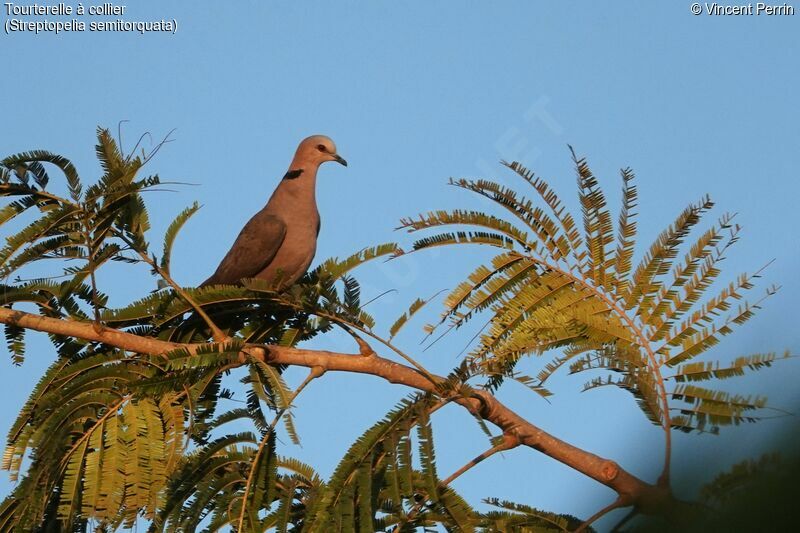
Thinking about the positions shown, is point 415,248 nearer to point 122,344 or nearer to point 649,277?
point 649,277

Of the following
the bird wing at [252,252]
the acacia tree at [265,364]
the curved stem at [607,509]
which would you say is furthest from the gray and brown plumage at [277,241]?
the curved stem at [607,509]

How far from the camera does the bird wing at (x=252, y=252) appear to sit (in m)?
8.38

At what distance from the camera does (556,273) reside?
446cm

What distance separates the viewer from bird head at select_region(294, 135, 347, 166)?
962 centimetres

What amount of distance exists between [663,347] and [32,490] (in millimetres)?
2924

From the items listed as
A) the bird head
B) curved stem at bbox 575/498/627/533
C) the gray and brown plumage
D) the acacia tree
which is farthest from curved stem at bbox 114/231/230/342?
the bird head

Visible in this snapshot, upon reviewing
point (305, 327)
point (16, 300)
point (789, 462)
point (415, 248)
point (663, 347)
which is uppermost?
point (16, 300)

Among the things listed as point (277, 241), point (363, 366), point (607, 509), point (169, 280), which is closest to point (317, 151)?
point (277, 241)

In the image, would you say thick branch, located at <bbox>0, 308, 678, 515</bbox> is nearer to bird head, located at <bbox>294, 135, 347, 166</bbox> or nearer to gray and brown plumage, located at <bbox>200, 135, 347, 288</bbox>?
gray and brown plumage, located at <bbox>200, 135, 347, 288</bbox>

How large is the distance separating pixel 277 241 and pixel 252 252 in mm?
241

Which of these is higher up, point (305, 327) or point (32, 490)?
point (305, 327)

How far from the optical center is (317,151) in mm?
9664

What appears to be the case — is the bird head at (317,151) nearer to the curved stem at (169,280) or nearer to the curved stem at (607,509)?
the curved stem at (169,280)

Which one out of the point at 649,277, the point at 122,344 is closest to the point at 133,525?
the point at 122,344
